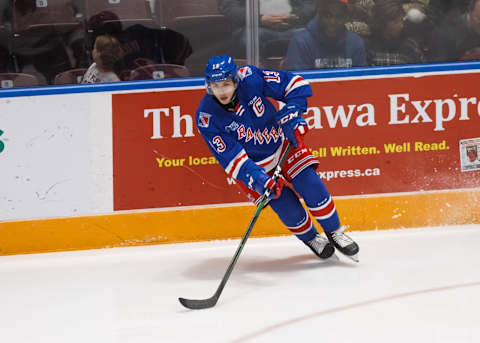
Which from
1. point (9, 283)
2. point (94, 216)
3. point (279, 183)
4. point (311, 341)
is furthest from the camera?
point (94, 216)

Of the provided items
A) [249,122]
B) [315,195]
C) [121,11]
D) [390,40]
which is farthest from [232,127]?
[390,40]

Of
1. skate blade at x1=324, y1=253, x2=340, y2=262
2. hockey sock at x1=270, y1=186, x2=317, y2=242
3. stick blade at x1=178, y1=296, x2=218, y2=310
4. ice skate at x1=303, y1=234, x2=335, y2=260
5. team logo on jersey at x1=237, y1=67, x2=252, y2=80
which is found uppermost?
team logo on jersey at x1=237, y1=67, x2=252, y2=80

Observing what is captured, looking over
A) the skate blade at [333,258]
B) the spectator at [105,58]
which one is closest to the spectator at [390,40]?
the skate blade at [333,258]

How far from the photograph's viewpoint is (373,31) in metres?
3.63

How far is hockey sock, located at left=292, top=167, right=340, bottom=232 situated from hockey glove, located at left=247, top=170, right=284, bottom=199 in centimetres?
18

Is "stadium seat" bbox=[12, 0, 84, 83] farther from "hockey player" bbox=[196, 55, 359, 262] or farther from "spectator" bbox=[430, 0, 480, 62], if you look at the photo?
"spectator" bbox=[430, 0, 480, 62]

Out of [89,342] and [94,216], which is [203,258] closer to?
[94,216]

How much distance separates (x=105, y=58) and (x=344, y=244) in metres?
1.63

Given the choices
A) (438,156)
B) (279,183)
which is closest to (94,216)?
(279,183)

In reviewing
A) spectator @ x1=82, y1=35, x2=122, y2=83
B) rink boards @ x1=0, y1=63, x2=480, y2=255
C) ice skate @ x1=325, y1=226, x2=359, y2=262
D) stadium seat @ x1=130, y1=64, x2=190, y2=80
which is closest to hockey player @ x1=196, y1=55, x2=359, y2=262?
ice skate @ x1=325, y1=226, x2=359, y2=262

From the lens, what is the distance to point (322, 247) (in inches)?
123

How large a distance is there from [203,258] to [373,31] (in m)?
1.52

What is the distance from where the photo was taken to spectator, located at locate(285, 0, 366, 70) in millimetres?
3598

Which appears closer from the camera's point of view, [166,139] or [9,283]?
[9,283]
